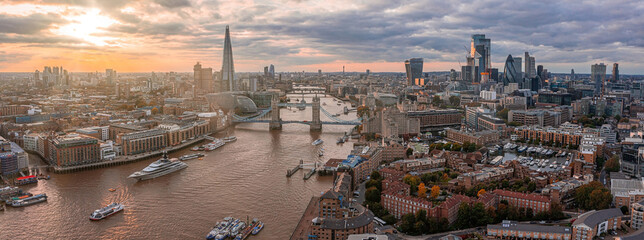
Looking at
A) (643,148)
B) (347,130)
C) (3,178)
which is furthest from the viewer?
(347,130)

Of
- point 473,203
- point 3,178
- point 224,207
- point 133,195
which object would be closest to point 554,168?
point 473,203

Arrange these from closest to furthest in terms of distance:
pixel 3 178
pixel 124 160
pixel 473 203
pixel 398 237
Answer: pixel 398 237 → pixel 473 203 → pixel 3 178 → pixel 124 160

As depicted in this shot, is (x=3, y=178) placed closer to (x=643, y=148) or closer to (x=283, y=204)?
(x=283, y=204)

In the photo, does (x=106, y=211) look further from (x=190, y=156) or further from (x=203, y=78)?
(x=203, y=78)

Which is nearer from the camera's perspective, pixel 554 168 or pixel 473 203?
pixel 473 203

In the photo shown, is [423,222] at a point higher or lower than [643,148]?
lower

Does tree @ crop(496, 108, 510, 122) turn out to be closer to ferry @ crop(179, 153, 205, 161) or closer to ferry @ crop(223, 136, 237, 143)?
ferry @ crop(223, 136, 237, 143)
